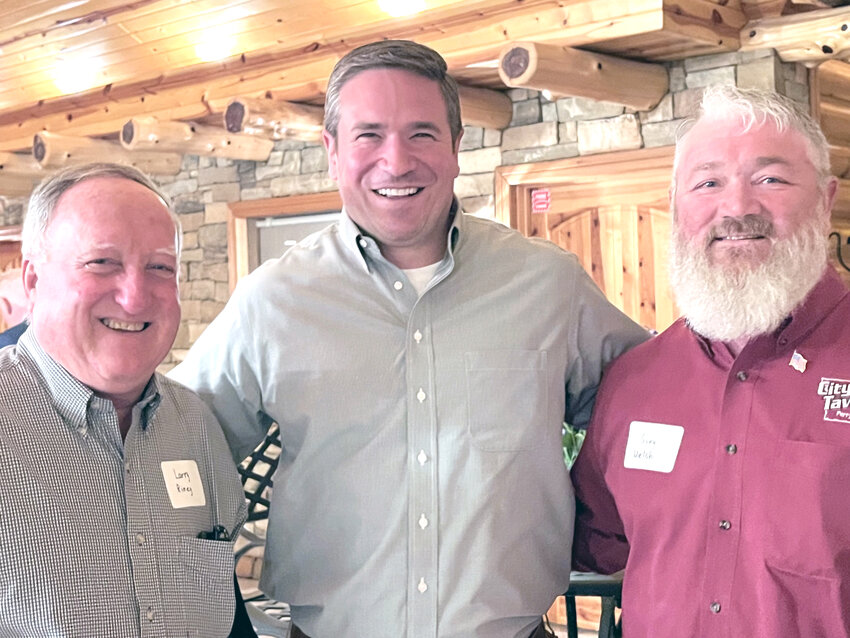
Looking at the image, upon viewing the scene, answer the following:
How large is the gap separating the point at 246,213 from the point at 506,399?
5493 millimetres

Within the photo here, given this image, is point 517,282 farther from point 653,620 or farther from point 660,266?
point 660,266

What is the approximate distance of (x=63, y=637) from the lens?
1597 millimetres

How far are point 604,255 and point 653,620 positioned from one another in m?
3.98

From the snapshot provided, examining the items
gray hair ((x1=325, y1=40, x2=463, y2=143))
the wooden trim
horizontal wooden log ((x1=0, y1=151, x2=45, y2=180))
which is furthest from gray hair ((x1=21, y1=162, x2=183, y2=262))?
horizontal wooden log ((x1=0, y1=151, x2=45, y2=180))

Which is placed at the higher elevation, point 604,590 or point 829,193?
point 829,193

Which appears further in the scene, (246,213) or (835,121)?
(246,213)

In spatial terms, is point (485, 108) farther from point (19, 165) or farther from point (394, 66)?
point (19, 165)

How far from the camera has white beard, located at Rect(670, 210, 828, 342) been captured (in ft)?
→ 6.33

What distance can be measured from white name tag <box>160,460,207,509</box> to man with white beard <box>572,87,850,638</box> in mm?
786

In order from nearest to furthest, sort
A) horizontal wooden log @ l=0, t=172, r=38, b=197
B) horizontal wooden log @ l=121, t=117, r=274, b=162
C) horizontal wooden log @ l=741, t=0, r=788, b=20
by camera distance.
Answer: horizontal wooden log @ l=741, t=0, r=788, b=20
horizontal wooden log @ l=121, t=117, r=274, b=162
horizontal wooden log @ l=0, t=172, r=38, b=197

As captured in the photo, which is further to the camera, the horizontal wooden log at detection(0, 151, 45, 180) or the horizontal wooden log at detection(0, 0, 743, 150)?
the horizontal wooden log at detection(0, 151, 45, 180)

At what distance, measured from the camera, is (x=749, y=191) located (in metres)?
1.97

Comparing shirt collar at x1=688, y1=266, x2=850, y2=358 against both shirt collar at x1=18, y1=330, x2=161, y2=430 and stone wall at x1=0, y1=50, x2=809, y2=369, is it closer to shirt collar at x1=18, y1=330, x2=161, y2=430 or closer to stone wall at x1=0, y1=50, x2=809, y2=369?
shirt collar at x1=18, y1=330, x2=161, y2=430

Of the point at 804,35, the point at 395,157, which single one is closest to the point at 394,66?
the point at 395,157
